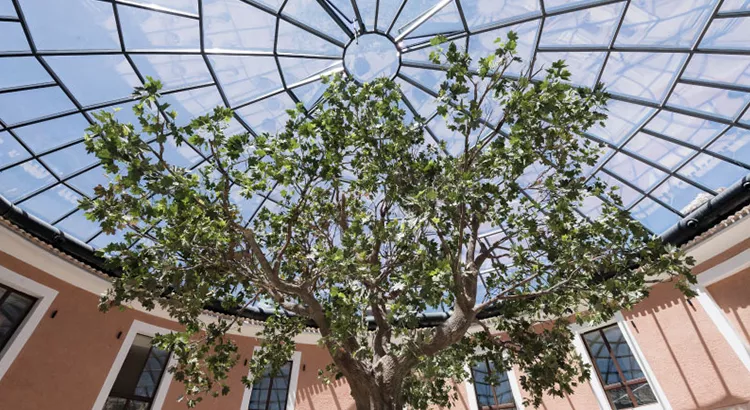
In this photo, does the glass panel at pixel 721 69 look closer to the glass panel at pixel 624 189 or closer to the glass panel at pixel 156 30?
the glass panel at pixel 624 189

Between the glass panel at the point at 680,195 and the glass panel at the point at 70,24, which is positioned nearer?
the glass panel at the point at 70,24

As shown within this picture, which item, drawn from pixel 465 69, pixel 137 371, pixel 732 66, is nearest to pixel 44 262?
pixel 137 371

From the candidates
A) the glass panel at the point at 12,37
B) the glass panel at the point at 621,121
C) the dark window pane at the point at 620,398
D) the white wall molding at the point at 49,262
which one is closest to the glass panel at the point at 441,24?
the glass panel at the point at 621,121

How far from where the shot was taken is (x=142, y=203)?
704cm

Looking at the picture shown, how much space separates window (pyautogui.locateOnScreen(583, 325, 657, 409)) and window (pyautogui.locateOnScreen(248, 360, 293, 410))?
13052mm

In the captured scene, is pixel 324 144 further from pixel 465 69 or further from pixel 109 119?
pixel 109 119

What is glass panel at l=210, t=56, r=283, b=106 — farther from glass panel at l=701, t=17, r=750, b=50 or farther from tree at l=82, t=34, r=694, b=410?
glass panel at l=701, t=17, r=750, b=50

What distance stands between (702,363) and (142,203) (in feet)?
58.0

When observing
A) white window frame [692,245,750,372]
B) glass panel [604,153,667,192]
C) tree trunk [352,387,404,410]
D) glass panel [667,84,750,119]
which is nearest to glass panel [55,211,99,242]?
tree trunk [352,387,404,410]

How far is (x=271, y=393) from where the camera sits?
17.2 meters

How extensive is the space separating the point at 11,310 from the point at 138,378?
4.61 m

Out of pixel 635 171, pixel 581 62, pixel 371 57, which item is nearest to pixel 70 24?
pixel 371 57

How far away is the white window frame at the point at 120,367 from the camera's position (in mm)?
13102

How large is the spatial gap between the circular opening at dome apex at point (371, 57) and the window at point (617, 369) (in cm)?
1356
